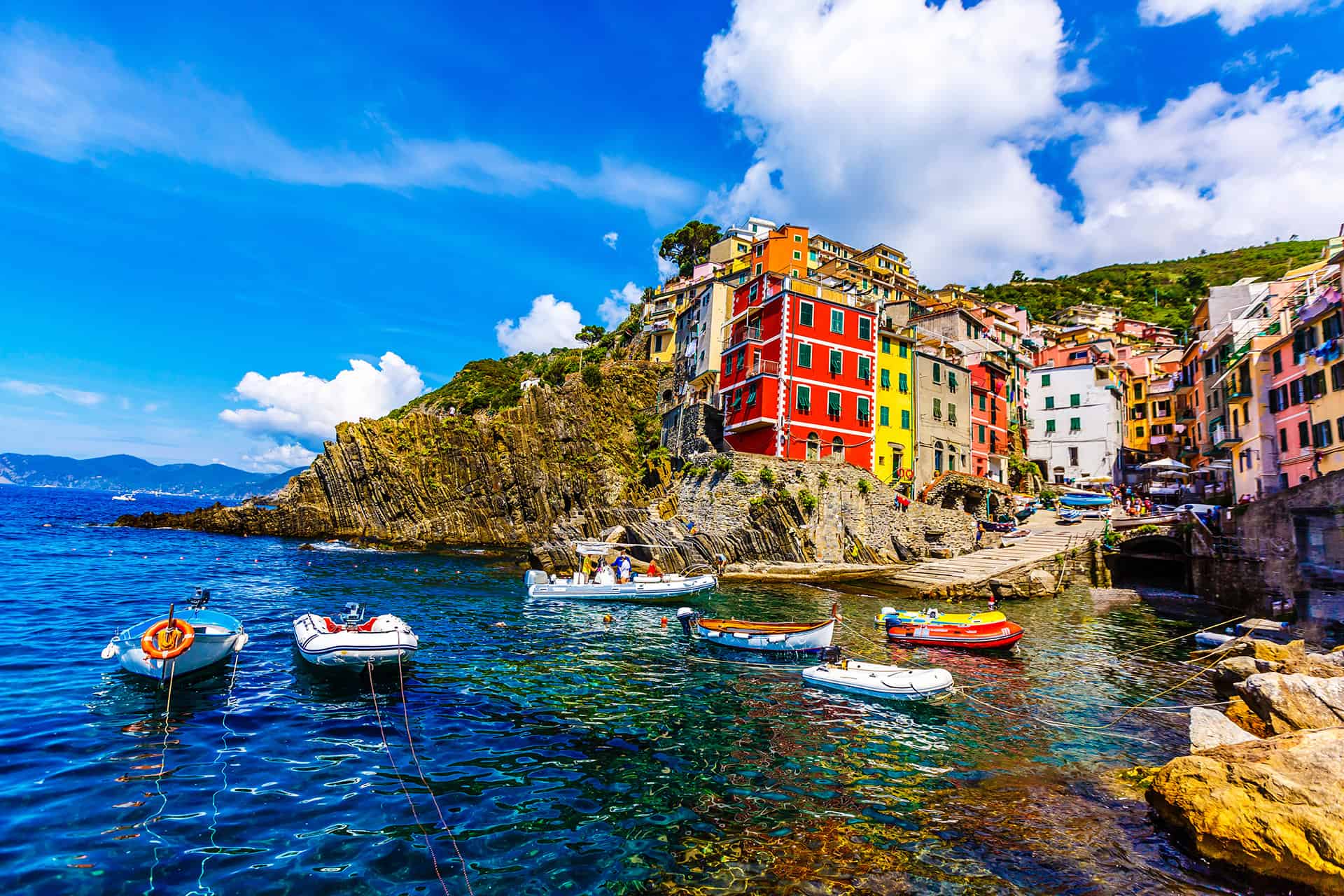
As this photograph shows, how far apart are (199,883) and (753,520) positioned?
35.2 meters

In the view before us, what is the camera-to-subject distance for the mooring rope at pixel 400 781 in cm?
788

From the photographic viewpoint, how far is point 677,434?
54750 mm

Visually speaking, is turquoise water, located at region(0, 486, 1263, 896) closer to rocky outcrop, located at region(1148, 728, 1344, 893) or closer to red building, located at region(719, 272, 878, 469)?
rocky outcrop, located at region(1148, 728, 1344, 893)

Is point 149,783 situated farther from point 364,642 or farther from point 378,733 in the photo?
point 364,642

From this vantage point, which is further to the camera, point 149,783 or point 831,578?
point 831,578

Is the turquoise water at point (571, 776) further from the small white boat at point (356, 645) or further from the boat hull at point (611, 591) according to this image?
the boat hull at point (611, 591)

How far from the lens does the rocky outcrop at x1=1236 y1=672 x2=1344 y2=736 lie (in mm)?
11805

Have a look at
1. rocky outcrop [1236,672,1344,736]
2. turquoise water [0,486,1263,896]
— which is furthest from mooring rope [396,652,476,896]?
rocky outcrop [1236,672,1344,736]

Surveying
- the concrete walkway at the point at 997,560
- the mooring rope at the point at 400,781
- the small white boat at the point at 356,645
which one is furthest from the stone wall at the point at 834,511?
the mooring rope at the point at 400,781

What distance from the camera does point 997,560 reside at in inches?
1478

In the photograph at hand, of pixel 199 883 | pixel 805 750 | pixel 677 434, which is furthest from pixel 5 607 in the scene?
pixel 677 434

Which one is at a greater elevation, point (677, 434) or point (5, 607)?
point (677, 434)

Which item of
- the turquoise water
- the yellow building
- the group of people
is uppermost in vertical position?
the yellow building

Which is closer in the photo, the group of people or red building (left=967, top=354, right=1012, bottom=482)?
the group of people
